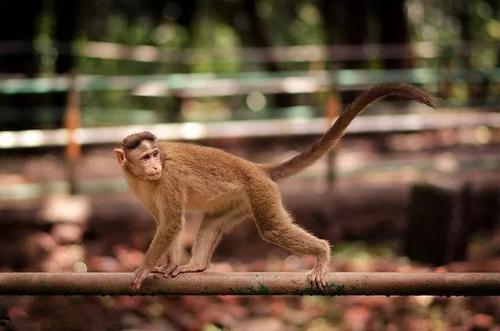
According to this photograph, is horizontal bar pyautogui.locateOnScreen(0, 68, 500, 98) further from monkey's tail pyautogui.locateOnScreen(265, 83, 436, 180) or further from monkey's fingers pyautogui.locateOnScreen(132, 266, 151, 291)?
monkey's fingers pyautogui.locateOnScreen(132, 266, 151, 291)

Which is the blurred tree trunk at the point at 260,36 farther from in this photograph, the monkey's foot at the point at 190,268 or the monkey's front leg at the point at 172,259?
the monkey's front leg at the point at 172,259

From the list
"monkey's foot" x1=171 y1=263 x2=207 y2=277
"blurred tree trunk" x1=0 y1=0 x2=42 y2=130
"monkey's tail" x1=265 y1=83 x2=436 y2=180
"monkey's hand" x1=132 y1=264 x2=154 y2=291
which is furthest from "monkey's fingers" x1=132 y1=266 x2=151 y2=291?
"blurred tree trunk" x1=0 y1=0 x2=42 y2=130

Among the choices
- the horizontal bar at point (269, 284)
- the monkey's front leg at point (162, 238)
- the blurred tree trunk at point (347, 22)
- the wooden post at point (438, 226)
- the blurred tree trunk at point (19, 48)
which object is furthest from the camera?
the blurred tree trunk at point (347, 22)

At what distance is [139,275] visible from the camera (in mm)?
3631

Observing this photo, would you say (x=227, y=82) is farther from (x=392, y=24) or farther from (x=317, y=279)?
(x=317, y=279)

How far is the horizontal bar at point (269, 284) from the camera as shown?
3.34 metres

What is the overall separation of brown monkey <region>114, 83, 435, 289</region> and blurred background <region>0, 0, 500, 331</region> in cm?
98

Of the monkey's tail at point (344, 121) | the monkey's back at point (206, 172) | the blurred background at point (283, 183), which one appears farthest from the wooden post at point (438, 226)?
the monkey's back at point (206, 172)

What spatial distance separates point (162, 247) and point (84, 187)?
5.00 meters

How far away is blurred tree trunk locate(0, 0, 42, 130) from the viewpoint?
12.4 metres

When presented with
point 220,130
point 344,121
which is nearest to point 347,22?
point 220,130

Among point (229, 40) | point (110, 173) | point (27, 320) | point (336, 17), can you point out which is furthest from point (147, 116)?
point (229, 40)

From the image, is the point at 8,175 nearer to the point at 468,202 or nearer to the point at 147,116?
the point at 147,116

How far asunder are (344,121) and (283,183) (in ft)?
15.2
